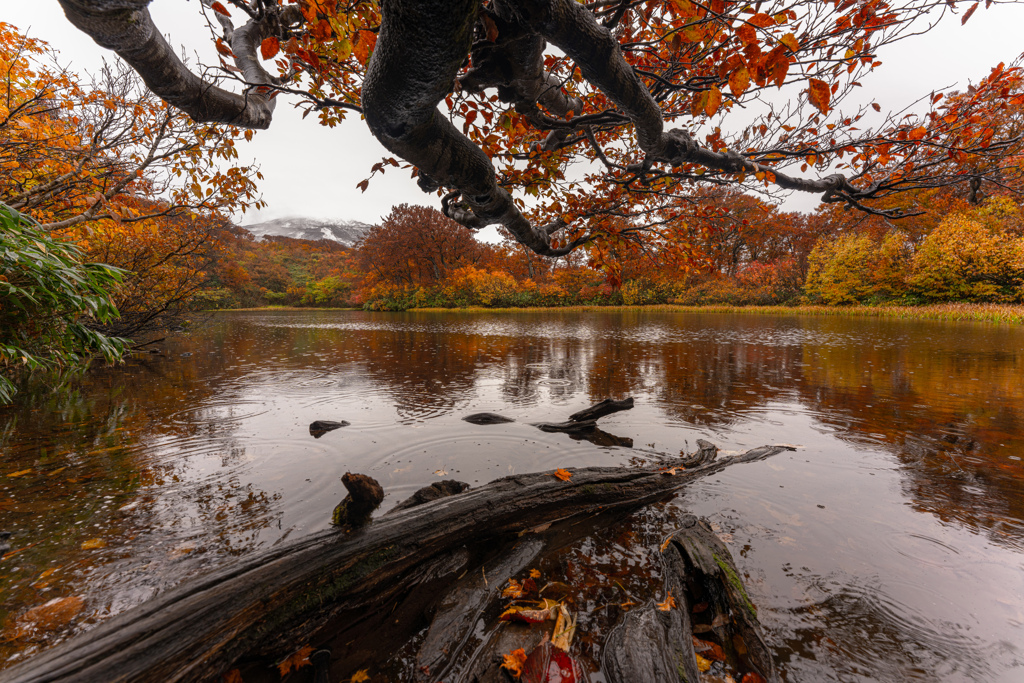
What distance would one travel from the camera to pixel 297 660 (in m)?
1.71

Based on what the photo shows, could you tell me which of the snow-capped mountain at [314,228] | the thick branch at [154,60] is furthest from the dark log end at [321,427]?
the snow-capped mountain at [314,228]

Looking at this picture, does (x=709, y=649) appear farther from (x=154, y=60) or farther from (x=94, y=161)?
(x=94, y=161)

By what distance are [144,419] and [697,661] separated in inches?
301

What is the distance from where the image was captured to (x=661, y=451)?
14.4 ft

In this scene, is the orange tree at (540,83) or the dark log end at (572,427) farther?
the dark log end at (572,427)

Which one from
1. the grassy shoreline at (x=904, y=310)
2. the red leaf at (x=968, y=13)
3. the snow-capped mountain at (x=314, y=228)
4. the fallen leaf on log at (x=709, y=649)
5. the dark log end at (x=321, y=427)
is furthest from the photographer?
the snow-capped mountain at (x=314, y=228)

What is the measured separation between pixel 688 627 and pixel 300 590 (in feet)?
6.69

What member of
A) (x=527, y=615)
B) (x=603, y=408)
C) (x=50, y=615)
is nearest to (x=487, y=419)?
(x=603, y=408)

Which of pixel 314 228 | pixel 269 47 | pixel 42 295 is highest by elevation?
pixel 314 228

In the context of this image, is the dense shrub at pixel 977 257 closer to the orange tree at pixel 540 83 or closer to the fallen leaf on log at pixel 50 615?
the orange tree at pixel 540 83

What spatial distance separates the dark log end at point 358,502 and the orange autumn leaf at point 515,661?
1012 millimetres

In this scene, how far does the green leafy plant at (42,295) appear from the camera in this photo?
2805 mm

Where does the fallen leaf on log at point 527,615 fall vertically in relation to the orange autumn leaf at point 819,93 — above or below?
below

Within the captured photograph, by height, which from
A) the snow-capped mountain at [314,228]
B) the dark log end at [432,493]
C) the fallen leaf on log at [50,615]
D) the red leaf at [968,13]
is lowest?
the fallen leaf on log at [50,615]
